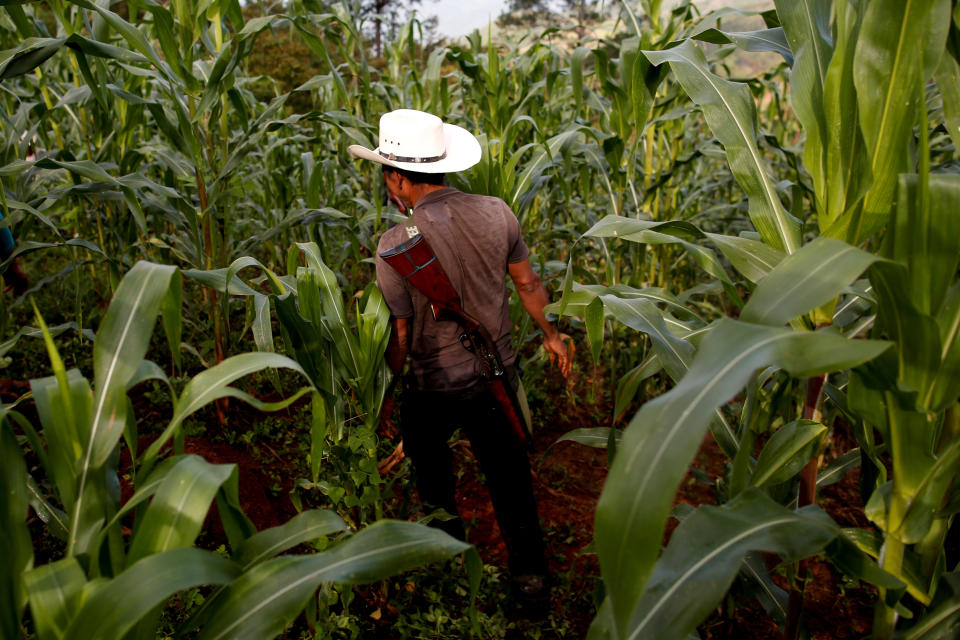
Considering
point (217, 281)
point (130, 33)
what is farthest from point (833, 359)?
point (130, 33)

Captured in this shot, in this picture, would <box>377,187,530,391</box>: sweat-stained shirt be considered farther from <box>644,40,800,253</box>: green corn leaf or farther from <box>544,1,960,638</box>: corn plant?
<box>544,1,960,638</box>: corn plant

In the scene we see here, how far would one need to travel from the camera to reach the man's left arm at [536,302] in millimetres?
2223

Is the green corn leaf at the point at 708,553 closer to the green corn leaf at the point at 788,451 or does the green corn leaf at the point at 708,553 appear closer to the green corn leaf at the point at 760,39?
the green corn leaf at the point at 788,451

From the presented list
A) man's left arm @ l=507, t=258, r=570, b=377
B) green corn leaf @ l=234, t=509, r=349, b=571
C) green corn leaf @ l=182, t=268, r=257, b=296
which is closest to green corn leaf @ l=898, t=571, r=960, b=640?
green corn leaf @ l=234, t=509, r=349, b=571

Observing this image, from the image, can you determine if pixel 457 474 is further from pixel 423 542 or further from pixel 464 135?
pixel 423 542

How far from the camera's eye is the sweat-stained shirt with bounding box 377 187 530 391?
2000 mm

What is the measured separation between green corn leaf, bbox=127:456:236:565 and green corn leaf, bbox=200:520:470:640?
140mm

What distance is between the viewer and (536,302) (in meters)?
2.29

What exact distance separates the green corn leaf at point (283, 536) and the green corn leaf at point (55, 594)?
266 mm

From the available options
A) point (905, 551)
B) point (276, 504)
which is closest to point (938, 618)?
point (905, 551)

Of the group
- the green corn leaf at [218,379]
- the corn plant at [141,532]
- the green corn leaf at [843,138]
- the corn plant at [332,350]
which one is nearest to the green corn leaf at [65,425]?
the corn plant at [141,532]

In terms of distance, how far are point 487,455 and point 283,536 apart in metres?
1.13

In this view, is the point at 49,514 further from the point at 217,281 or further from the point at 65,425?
the point at 217,281

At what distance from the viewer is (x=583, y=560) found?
8.05 ft
